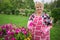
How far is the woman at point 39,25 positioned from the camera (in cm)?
417

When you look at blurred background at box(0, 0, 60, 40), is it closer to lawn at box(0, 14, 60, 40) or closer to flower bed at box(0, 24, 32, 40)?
lawn at box(0, 14, 60, 40)

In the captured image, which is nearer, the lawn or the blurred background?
the lawn

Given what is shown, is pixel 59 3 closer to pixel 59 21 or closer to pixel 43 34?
pixel 59 21

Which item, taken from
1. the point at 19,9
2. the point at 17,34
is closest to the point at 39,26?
the point at 17,34

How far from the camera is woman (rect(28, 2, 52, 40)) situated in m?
4.17

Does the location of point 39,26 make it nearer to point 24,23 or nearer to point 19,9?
point 24,23

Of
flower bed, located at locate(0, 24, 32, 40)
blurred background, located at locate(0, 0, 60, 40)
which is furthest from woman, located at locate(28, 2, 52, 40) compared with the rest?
blurred background, located at locate(0, 0, 60, 40)

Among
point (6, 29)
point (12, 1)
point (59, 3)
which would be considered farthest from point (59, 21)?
point (12, 1)

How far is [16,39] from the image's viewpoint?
3.96m

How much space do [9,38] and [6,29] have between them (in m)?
0.49

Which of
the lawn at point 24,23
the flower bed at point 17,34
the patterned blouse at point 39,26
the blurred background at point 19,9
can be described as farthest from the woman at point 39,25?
the blurred background at point 19,9

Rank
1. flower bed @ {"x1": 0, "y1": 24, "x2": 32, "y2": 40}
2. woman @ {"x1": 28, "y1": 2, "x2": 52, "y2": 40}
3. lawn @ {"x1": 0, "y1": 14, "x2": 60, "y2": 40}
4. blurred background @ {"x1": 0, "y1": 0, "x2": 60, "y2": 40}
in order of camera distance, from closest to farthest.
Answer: flower bed @ {"x1": 0, "y1": 24, "x2": 32, "y2": 40} → woman @ {"x1": 28, "y1": 2, "x2": 52, "y2": 40} → lawn @ {"x1": 0, "y1": 14, "x2": 60, "y2": 40} → blurred background @ {"x1": 0, "y1": 0, "x2": 60, "y2": 40}

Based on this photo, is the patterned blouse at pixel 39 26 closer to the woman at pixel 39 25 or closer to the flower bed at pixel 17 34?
the woman at pixel 39 25

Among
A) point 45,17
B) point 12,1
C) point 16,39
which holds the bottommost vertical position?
point 12,1
